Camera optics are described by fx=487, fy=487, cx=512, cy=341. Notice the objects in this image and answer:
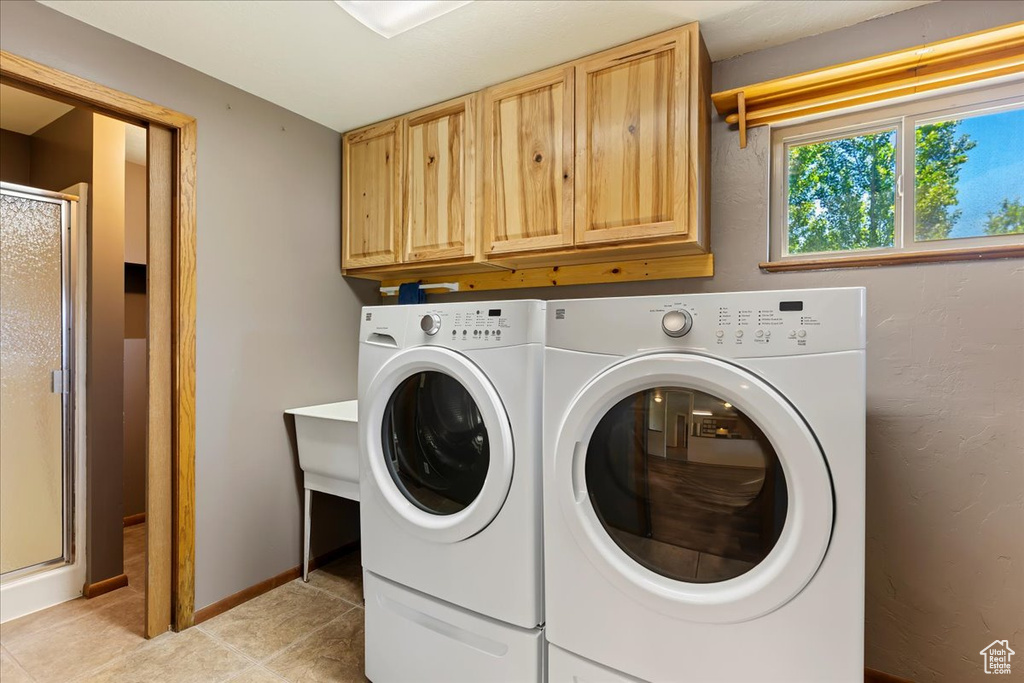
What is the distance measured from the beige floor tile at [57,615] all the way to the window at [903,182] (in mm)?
3234

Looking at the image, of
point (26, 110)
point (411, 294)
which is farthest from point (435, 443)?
point (26, 110)

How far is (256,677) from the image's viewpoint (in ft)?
5.56

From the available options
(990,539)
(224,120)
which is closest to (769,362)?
(990,539)

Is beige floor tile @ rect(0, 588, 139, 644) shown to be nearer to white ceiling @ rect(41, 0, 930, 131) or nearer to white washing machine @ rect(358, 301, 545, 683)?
white washing machine @ rect(358, 301, 545, 683)

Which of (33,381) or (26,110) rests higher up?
(26,110)

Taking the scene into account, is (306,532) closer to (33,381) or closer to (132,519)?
(33,381)

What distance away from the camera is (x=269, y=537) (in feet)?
7.51

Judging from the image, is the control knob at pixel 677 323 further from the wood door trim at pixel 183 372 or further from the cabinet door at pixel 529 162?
the wood door trim at pixel 183 372

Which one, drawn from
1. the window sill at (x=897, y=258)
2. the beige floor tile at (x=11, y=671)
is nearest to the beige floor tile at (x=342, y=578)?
the beige floor tile at (x=11, y=671)

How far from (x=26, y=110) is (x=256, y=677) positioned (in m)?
3.00

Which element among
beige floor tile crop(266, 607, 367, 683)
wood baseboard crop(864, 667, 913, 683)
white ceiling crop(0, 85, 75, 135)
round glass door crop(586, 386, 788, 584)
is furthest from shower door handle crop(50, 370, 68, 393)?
wood baseboard crop(864, 667, 913, 683)

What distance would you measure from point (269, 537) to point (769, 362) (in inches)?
89.6

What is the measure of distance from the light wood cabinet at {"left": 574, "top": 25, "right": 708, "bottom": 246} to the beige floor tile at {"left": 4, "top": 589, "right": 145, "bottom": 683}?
237cm

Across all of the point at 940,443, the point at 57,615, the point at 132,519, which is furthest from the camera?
the point at 132,519
